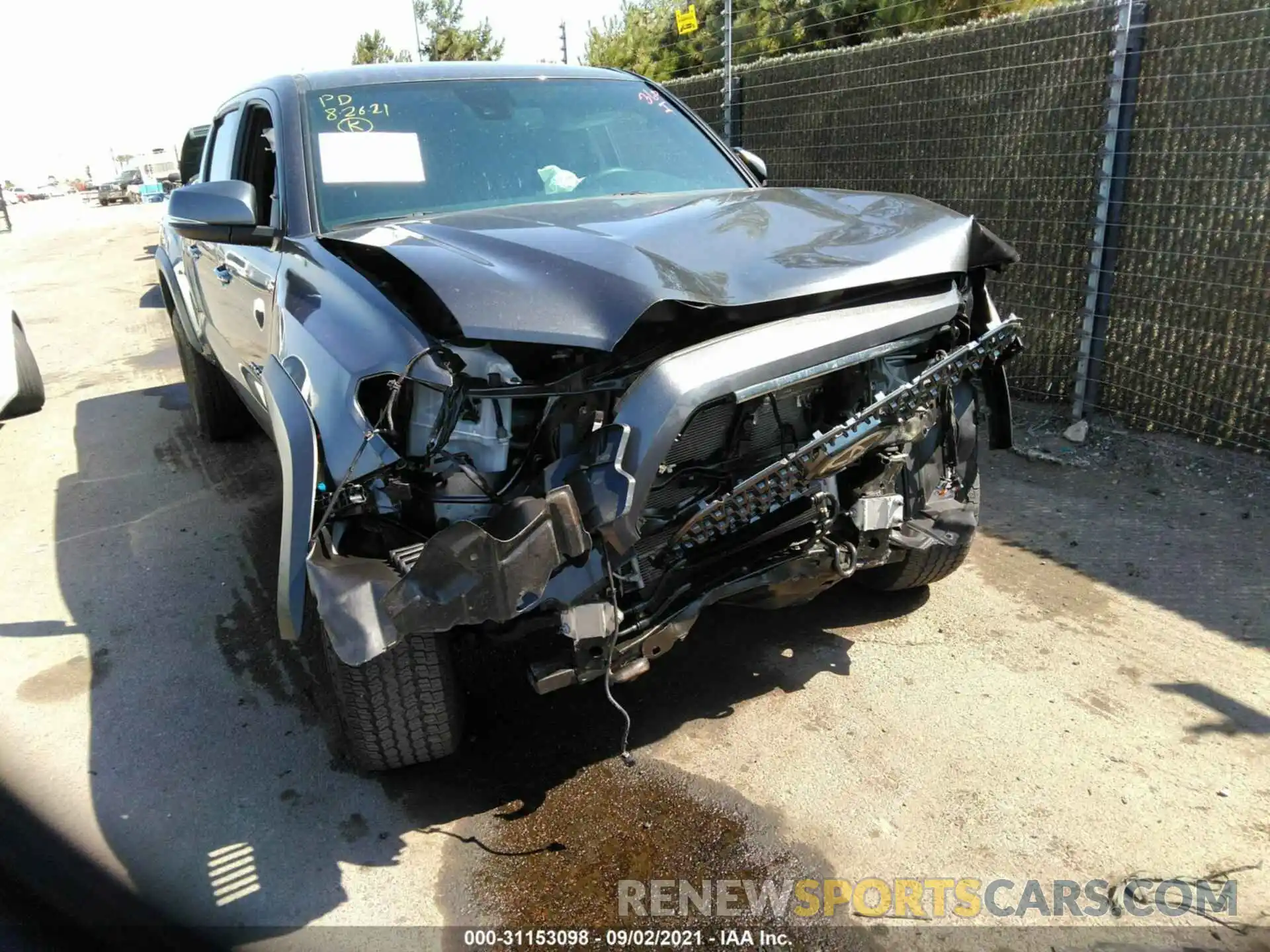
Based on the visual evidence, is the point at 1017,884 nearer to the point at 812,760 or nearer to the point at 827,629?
the point at 812,760

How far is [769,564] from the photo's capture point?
251 centimetres

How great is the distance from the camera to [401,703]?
7.93ft

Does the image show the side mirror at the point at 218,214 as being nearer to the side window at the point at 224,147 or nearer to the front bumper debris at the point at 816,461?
the side window at the point at 224,147

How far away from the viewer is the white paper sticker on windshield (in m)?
3.07

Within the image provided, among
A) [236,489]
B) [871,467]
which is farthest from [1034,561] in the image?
[236,489]

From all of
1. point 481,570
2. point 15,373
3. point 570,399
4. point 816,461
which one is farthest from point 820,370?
point 15,373

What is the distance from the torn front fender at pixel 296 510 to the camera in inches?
84.8

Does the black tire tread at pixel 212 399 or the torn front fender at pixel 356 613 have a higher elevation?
the torn front fender at pixel 356 613

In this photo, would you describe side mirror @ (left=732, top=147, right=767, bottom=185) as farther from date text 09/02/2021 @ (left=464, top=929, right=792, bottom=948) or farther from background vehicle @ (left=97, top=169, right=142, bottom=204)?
background vehicle @ (left=97, top=169, right=142, bottom=204)

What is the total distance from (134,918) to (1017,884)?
2.24 m

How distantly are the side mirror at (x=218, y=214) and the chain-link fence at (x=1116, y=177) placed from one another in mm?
4384

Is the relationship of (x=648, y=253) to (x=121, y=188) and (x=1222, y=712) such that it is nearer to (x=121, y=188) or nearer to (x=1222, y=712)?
(x=1222, y=712)

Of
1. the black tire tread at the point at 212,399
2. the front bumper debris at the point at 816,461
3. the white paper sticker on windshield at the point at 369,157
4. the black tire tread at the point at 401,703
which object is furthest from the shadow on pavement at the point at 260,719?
the white paper sticker on windshield at the point at 369,157

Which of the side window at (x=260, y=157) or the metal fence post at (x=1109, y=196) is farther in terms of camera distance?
the metal fence post at (x=1109, y=196)
